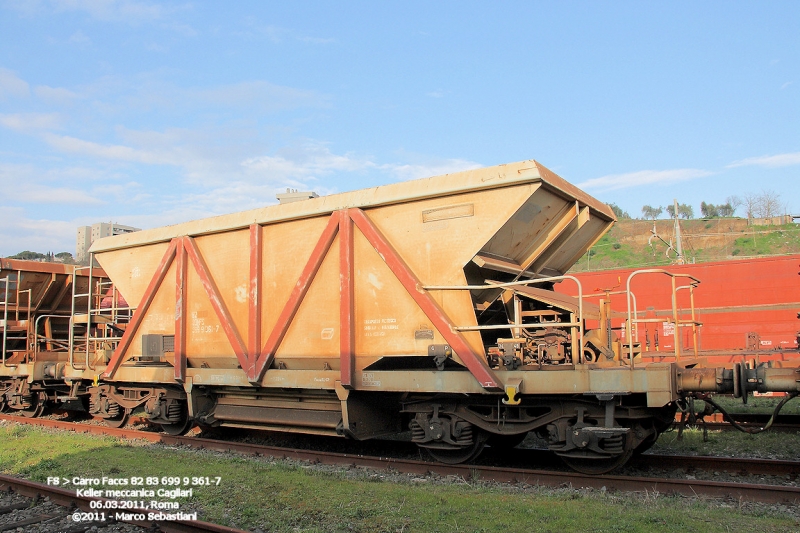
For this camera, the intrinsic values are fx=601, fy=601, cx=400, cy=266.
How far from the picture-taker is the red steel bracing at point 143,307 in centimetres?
1089

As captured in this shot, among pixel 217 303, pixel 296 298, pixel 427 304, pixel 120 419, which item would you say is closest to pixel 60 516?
pixel 296 298

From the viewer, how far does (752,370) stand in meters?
6.62

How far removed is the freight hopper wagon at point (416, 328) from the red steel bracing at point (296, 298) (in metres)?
0.03

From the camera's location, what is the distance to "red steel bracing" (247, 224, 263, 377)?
9.52 m

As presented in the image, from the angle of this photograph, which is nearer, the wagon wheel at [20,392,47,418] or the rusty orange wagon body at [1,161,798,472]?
the rusty orange wagon body at [1,161,798,472]

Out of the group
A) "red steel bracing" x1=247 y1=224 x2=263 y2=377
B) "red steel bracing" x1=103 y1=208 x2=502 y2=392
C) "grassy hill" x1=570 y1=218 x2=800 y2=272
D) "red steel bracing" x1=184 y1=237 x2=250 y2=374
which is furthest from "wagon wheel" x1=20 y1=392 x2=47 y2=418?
"grassy hill" x1=570 y1=218 x2=800 y2=272

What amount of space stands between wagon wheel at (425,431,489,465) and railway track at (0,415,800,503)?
0.67ft

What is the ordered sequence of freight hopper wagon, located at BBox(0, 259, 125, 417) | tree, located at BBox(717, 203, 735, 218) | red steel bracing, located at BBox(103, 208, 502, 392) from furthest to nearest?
1. tree, located at BBox(717, 203, 735, 218)
2. freight hopper wagon, located at BBox(0, 259, 125, 417)
3. red steel bracing, located at BBox(103, 208, 502, 392)

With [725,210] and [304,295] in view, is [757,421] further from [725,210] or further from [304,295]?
[725,210]

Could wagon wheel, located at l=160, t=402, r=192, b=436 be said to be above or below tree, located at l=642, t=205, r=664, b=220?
below

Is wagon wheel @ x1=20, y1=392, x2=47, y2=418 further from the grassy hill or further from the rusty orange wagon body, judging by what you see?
the grassy hill

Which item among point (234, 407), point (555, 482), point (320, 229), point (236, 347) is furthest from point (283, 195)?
point (555, 482)

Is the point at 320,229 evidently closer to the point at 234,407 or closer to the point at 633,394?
the point at 234,407

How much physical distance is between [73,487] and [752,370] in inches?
313
